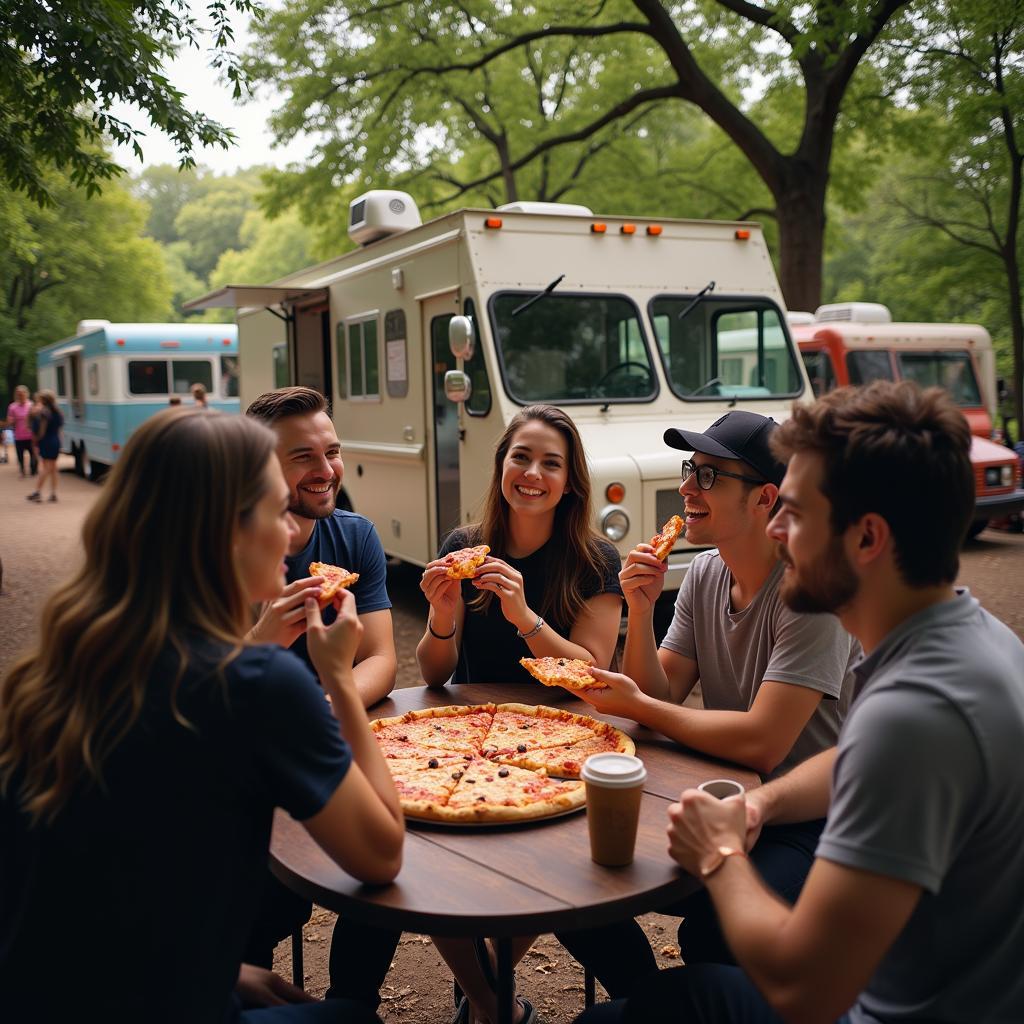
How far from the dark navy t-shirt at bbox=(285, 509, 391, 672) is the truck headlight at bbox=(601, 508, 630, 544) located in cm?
359

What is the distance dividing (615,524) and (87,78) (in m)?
4.96

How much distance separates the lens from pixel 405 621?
9539 millimetres

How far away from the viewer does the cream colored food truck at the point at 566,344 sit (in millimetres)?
7590

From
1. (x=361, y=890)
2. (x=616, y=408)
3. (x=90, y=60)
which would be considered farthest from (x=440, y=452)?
(x=361, y=890)

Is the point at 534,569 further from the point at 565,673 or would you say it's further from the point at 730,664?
the point at 730,664

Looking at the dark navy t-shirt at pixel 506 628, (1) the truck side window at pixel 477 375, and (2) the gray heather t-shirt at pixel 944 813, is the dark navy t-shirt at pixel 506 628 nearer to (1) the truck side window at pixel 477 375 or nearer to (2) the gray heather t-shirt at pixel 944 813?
(2) the gray heather t-shirt at pixel 944 813

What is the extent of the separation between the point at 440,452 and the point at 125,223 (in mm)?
34945

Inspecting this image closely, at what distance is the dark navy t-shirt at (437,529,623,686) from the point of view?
12.4ft

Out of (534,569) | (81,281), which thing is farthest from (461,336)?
(81,281)

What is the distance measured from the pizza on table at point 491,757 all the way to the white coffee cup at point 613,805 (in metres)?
0.26

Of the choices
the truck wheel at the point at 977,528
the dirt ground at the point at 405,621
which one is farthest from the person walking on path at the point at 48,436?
the truck wheel at the point at 977,528

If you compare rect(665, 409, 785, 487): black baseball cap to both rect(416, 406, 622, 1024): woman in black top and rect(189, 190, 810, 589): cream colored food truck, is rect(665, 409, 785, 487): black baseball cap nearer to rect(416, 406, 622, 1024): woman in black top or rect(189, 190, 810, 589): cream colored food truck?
rect(416, 406, 622, 1024): woman in black top

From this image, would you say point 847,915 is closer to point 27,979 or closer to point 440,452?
point 27,979

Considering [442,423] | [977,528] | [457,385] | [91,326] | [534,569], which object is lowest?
[977,528]
